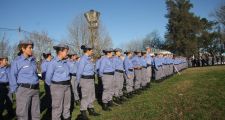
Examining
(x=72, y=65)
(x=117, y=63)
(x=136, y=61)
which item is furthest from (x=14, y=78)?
(x=136, y=61)

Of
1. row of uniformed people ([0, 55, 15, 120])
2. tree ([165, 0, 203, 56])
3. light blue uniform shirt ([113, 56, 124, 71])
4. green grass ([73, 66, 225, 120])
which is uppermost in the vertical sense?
tree ([165, 0, 203, 56])

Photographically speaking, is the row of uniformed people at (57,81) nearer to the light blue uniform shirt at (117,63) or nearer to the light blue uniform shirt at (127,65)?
the light blue uniform shirt at (117,63)

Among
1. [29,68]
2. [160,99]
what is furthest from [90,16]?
[29,68]

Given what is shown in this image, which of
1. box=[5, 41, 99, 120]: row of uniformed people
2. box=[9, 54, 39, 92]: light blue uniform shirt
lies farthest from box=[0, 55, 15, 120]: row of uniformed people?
box=[9, 54, 39, 92]: light blue uniform shirt

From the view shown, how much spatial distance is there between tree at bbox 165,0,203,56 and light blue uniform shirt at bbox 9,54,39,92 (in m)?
60.9

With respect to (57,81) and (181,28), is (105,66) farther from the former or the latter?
(181,28)

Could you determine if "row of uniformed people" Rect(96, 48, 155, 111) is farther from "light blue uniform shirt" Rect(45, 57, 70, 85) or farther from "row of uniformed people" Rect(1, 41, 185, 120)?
"light blue uniform shirt" Rect(45, 57, 70, 85)

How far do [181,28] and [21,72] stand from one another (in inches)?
2484

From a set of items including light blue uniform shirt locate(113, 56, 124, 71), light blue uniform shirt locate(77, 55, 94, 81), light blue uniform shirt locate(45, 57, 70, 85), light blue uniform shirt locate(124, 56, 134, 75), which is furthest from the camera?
light blue uniform shirt locate(124, 56, 134, 75)

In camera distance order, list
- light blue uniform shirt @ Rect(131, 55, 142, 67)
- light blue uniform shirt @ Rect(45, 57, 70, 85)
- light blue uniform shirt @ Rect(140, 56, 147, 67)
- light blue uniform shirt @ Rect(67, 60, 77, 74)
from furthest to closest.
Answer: light blue uniform shirt @ Rect(140, 56, 147, 67), light blue uniform shirt @ Rect(131, 55, 142, 67), light blue uniform shirt @ Rect(67, 60, 77, 74), light blue uniform shirt @ Rect(45, 57, 70, 85)

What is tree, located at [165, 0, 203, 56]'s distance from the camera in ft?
220

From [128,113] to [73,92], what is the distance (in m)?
4.01

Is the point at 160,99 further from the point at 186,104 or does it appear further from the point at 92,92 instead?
the point at 92,92

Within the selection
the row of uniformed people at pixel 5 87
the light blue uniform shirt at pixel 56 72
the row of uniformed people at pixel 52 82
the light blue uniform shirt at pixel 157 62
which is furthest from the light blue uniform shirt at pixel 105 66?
the light blue uniform shirt at pixel 157 62
